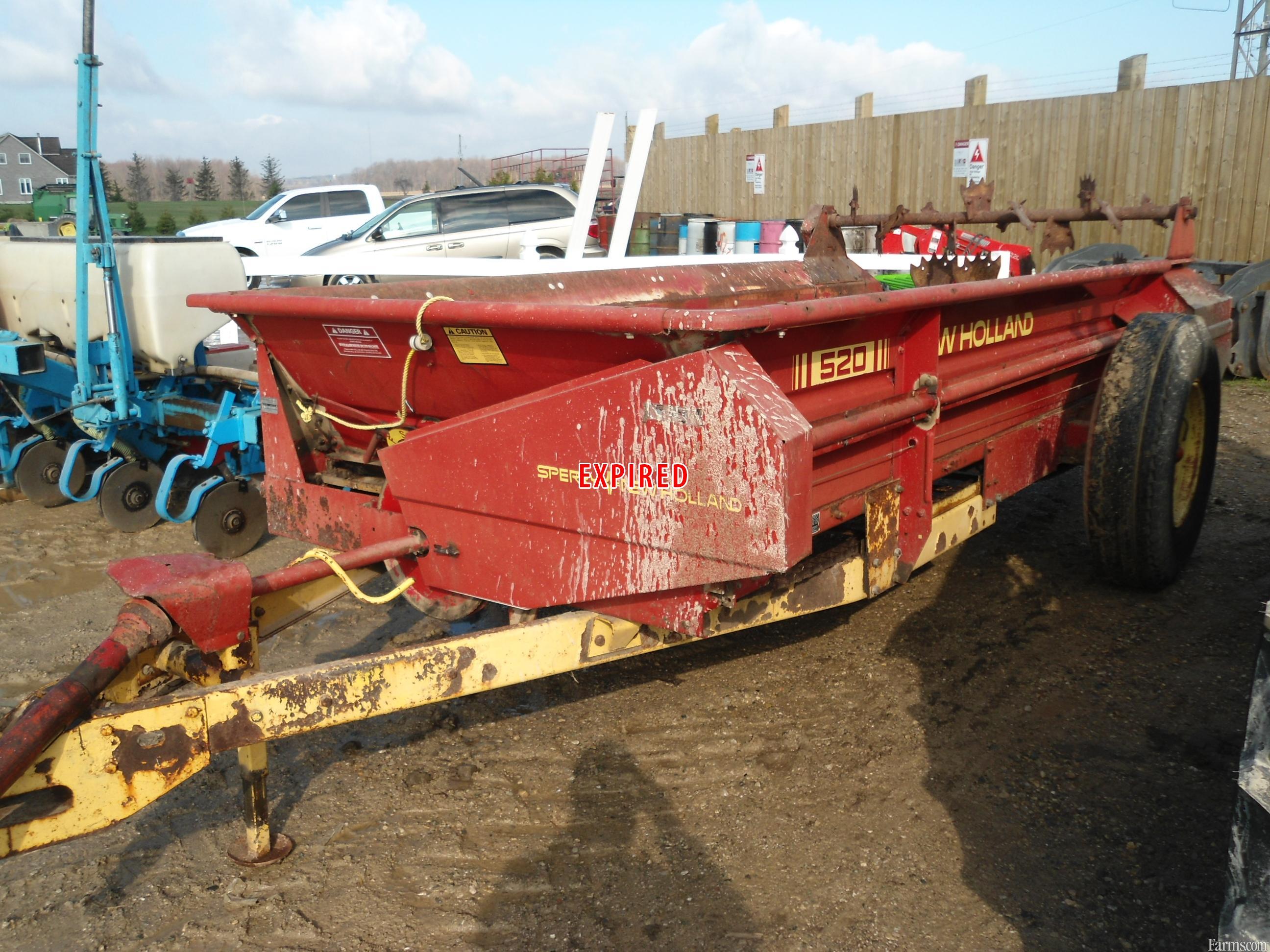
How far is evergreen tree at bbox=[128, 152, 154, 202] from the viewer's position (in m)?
51.1

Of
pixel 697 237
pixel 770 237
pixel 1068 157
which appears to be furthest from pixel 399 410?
pixel 1068 157

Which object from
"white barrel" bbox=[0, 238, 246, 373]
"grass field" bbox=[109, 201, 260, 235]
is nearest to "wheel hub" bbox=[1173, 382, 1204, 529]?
"white barrel" bbox=[0, 238, 246, 373]

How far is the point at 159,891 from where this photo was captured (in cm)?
249

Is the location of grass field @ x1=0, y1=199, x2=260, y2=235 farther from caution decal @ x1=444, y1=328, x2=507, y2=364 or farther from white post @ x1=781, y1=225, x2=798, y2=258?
caution decal @ x1=444, y1=328, x2=507, y2=364

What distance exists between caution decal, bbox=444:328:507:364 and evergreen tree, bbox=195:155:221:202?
160ft

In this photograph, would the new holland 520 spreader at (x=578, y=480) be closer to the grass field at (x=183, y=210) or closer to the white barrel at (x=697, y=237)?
the white barrel at (x=697, y=237)

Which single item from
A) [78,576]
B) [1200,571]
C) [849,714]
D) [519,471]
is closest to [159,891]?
[519,471]

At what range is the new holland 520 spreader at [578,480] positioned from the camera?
7.21ft

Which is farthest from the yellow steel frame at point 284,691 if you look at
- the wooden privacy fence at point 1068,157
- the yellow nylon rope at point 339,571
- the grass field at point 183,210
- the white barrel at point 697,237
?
the grass field at point 183,210

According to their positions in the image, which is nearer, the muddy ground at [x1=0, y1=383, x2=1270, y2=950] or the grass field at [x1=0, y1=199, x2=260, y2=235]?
the muddy ground at [x1=0, y1=383, x2=1270, y2=950]

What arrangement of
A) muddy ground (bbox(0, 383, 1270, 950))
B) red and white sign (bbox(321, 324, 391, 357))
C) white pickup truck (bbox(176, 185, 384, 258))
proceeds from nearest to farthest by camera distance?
1. muddy ground (bbox(0, 383, 1270, 950))
2. red and white sign (bbox(321, 324, 391, 357))
3. white pickup truck (bbox(176, 185, 384, 258))

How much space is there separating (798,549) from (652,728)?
1.19 metres

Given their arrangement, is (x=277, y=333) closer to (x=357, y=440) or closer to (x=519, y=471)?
(x=357, y=440)

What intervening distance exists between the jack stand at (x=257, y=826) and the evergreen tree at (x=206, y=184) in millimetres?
49167
